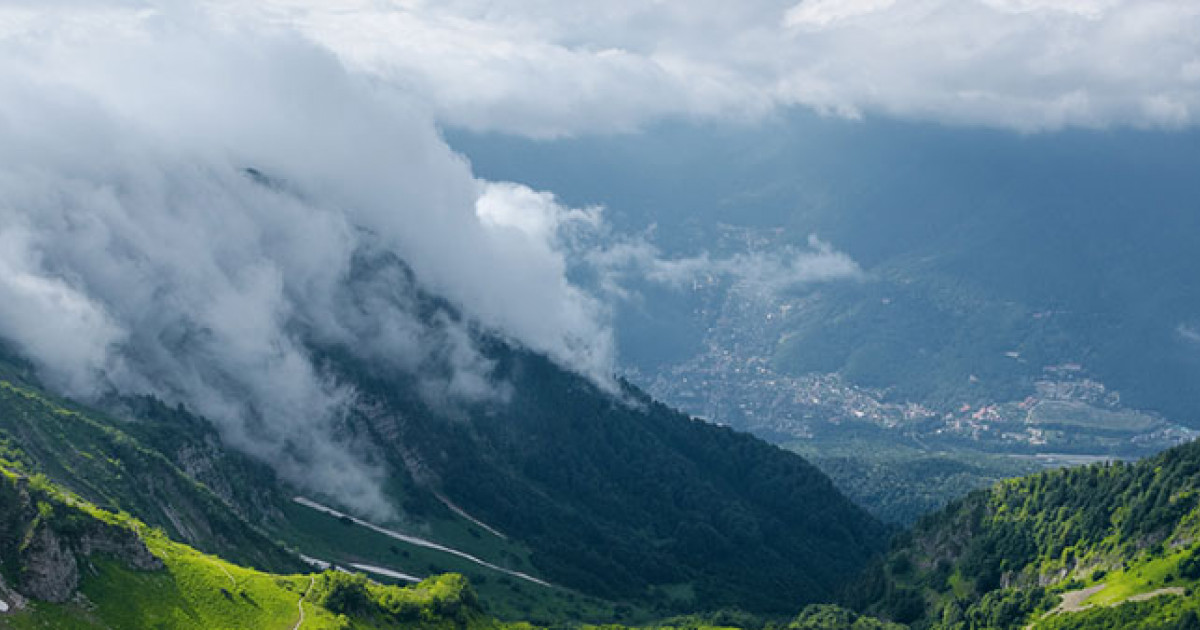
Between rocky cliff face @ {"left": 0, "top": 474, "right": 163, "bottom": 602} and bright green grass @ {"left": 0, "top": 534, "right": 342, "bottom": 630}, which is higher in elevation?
rocky cliff face @ {"left": 0, "top": 474, "right": 163, "bottom": 602}

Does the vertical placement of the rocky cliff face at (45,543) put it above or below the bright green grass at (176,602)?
above

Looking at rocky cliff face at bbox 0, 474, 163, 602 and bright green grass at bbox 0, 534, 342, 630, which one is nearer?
rocky cliff face at bbox 0, 474, 163, 602

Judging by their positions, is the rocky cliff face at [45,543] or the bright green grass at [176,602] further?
the bright green grass at [176,602]

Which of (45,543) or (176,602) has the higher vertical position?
(45,543)

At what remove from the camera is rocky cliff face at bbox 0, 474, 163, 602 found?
14850cm

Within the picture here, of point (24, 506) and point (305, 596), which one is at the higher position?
point (24, 506)

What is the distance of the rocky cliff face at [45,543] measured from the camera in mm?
148500

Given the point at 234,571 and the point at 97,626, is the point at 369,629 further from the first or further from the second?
the point at 97,626

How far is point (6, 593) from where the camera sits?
14325 cm

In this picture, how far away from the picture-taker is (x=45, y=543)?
6033 inches

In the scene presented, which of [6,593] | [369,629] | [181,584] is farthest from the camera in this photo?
[369,629]

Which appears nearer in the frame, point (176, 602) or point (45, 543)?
point (45, 543)

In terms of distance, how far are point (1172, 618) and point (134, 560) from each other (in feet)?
531

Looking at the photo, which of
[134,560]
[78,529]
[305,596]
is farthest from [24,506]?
[305,596]
